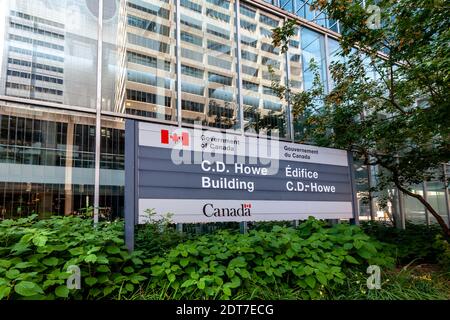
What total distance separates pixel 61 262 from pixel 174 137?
1787 mm

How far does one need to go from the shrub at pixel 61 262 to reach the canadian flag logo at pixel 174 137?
1.20m

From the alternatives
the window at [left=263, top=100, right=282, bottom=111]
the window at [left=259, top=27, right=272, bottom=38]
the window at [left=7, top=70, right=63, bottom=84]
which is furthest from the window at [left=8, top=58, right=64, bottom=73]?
the window at [left=259, top=27, right=272, bottom=38]

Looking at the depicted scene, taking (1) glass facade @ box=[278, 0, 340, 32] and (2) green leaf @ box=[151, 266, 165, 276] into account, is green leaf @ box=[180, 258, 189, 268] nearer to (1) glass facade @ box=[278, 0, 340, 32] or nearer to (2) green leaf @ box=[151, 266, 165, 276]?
(2) green leaf @ box=[151, 266, 165, 276]

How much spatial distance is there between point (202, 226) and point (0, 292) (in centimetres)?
347

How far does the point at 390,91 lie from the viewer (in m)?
5.87

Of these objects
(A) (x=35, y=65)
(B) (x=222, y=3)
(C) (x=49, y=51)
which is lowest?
(A) (x=35, y=65)

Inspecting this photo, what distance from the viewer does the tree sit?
183 inches

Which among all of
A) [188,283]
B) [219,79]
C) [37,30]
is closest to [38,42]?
[37,30]

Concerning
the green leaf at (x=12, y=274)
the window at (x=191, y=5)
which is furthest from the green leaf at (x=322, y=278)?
the window at (x=191, y=5)

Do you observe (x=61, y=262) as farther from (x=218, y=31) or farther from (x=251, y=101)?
(x=218, y=31)

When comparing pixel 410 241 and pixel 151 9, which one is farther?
pixel 410 241

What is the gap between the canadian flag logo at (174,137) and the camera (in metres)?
3.68
